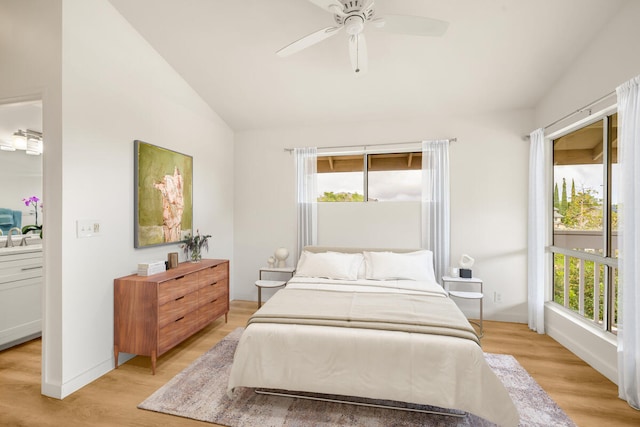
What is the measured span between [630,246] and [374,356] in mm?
1977

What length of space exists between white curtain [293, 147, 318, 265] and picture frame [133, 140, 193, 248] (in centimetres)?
143

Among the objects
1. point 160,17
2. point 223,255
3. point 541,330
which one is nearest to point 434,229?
point 541,330

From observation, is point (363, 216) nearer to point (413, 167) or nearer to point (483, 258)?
point (413, 167)

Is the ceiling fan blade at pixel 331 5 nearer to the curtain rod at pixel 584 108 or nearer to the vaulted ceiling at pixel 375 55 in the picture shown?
the vaulted ceiling at pixel 375 55

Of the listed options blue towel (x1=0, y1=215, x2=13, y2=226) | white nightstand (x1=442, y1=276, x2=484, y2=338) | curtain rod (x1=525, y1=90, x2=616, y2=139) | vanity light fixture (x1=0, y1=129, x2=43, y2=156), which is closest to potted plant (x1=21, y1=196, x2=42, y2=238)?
blue towel (x1=0, y1=215, x2=13, y2=226)

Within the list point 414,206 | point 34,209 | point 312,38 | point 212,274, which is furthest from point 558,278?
point 34,209

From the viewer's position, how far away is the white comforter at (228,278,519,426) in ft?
6.07

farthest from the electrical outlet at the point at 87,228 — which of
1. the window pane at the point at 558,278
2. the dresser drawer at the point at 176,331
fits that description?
the window pane at the point at 558,278

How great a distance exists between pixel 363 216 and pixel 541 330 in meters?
2.43

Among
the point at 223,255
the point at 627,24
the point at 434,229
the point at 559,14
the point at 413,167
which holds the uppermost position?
the point at 559,14

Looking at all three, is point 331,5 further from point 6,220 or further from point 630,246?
point 6,220

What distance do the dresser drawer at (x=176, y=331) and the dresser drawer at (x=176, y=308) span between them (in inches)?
1.7

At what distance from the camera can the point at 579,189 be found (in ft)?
10.3

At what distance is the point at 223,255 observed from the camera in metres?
4.39
